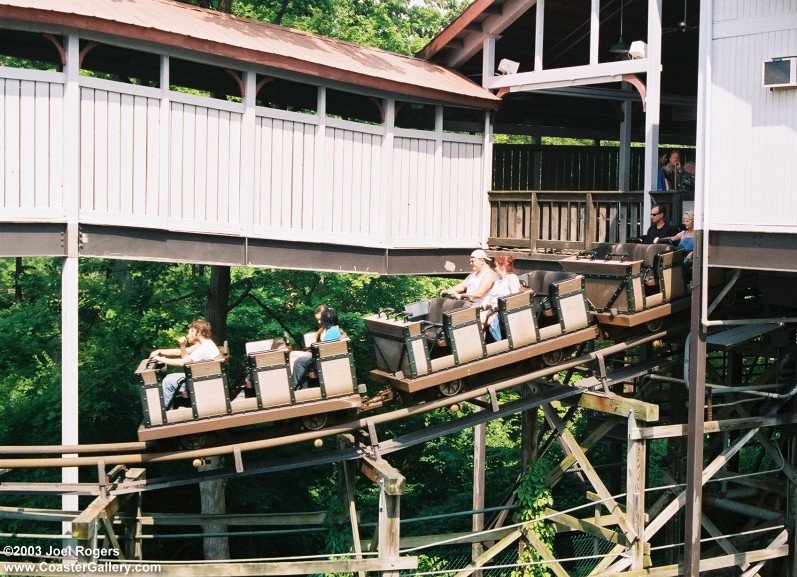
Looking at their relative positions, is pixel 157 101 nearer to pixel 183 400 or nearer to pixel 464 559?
pixel 183 400

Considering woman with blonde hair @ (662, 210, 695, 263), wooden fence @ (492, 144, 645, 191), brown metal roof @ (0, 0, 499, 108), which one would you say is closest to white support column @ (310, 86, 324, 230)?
brown metal roof @ (0, 0, 499, 108)

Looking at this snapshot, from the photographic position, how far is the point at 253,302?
26.2 metres

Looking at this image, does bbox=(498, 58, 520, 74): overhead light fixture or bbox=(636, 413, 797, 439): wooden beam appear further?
bbox=(498, 58, 520, 74): overhead light fixture

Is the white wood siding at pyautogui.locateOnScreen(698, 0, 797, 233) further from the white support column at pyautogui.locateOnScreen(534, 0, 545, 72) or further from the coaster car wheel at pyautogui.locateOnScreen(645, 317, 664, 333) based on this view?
the white support column at pyautogui.locateOnScreen(534, 0, 545, 72)

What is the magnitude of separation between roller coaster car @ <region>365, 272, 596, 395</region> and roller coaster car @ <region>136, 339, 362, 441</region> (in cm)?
72

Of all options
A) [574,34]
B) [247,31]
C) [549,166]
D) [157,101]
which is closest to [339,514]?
[157,101]

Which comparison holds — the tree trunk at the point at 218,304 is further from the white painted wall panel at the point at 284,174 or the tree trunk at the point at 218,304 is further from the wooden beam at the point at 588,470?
the wooden beam at the point at 588,470

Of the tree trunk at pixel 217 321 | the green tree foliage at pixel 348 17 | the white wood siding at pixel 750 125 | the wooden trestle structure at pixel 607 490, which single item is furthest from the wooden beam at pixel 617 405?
the green tree foliage at pixel 348 17

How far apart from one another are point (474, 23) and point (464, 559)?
10.2 meters

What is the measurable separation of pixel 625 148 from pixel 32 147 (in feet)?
38.2

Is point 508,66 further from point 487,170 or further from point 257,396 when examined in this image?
point 257,396

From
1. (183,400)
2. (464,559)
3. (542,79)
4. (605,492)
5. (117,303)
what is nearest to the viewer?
(183,400)

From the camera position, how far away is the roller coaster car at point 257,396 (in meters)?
12.7

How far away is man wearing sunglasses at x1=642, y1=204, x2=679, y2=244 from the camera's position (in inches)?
→ 659
